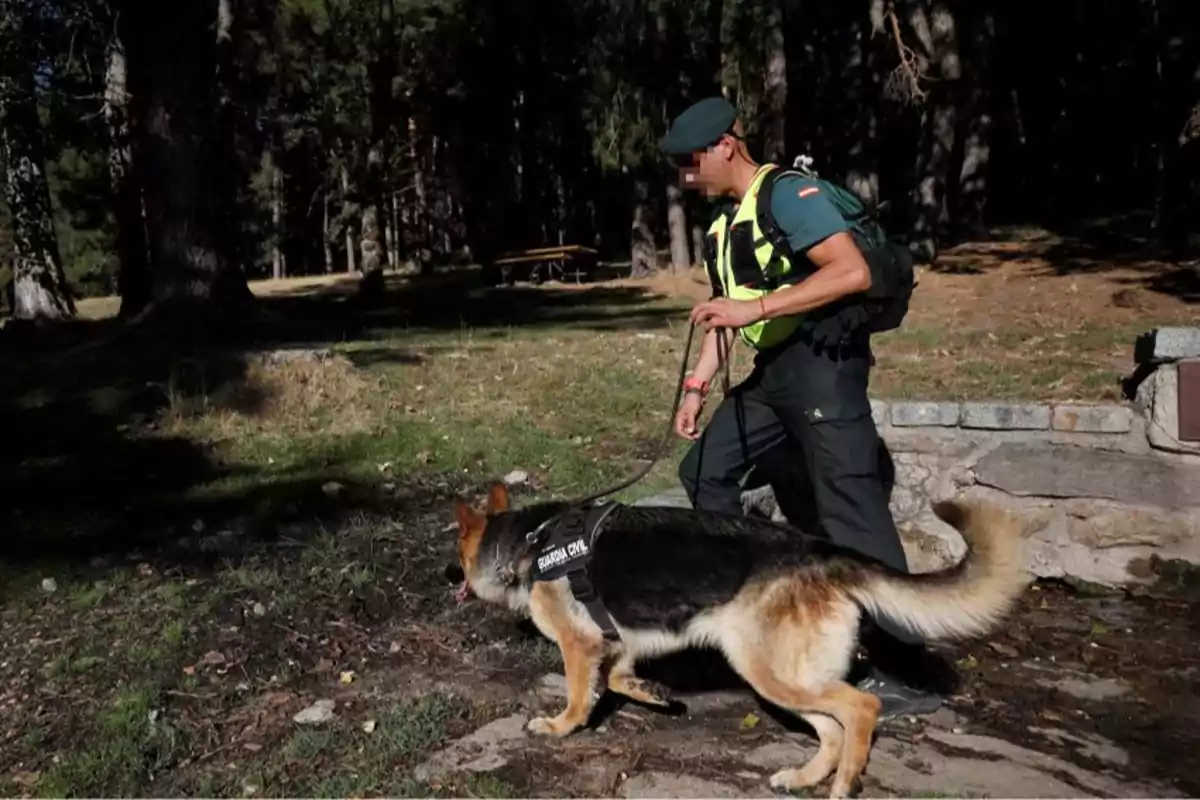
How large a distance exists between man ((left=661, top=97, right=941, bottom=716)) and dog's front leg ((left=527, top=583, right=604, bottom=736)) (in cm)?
92

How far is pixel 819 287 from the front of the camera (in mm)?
3443

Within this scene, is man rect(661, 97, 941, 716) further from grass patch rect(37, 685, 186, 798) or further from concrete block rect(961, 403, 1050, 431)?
grass patch rect(37, 685, 186, 798)

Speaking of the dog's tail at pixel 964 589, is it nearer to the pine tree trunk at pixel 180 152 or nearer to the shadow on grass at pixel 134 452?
the shadow on grass at pixel 134 452

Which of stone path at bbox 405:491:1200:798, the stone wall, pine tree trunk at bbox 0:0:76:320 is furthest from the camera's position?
pine tree trunk at bbox 0:0:76:320

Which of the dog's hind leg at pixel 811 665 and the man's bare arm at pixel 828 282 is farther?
the man's bare arm at pixel 828 282

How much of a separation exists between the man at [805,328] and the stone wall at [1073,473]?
4.94ft

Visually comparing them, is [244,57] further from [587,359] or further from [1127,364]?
[1127,364]

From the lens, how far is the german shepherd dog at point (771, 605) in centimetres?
328

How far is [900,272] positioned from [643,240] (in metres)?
22.2

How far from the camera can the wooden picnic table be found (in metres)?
25.7

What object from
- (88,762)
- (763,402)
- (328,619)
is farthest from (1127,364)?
(88,762)

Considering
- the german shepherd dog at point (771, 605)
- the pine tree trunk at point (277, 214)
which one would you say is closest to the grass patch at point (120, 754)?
the german shepherd dog at point (771, 605)

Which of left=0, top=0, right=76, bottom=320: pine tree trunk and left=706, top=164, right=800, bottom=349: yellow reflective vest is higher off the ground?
left=0, top=0, right=76, bottom=320: pine tree trunk

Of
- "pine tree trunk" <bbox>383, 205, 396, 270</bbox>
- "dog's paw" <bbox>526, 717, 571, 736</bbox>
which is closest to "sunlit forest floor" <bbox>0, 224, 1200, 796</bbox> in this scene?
"dog's paw" <bbox>526, 717, 571, 736</bbox>
